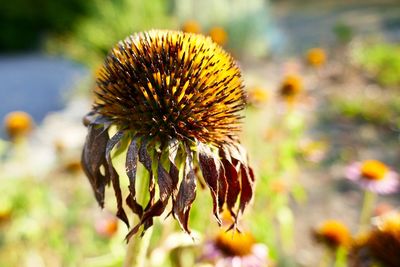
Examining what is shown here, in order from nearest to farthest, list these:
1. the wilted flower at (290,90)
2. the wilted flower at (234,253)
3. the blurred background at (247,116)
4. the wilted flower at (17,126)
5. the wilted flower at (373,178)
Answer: the wilted flower at (234,253) → the wilted flower at (373,178) → the blurred background at (247,116) → the wilted flower at (17,126) → the wilted flower at (290,90)

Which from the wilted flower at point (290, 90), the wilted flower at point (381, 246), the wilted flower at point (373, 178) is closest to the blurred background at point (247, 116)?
the wilted flower at point (290, 90)

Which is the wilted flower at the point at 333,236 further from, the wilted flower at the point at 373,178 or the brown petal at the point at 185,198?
the brown petal at the point at 185,198

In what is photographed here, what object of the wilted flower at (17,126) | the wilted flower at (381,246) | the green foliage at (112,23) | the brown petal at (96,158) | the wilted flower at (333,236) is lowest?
the wilted flower at (333,236)

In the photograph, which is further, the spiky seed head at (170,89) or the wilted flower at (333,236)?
the wilted flower at (333,236)

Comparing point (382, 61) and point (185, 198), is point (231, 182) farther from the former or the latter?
point (382, 61)

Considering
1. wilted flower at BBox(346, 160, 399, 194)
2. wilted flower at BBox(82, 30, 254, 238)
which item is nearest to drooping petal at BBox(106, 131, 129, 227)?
wilted flower at BBox(82, 30, 254, 238)

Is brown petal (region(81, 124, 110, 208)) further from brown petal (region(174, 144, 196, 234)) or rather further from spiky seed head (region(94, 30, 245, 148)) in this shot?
brown petal (region(174, 144, 196, 234))
